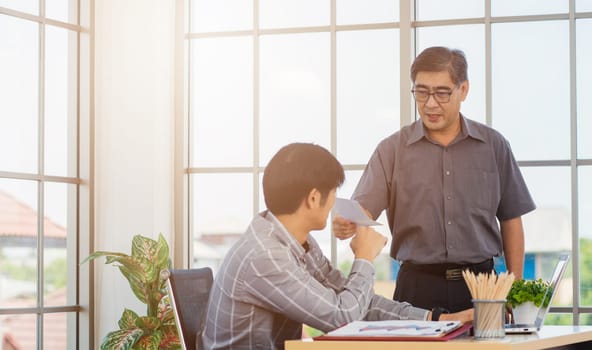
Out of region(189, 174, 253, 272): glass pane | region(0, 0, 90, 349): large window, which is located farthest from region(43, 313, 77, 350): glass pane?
region(189, 174, 253, 272): glass pane

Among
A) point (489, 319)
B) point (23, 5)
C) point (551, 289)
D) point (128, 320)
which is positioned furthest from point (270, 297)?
point (23, 5)

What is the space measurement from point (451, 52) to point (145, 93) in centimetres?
247

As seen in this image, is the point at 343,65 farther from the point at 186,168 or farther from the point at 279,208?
the point at 279,208

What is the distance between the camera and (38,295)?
5.50 meters

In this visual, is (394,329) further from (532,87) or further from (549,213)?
(532,87)

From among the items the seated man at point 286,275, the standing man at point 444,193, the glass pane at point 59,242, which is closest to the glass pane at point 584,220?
the standing man at point 444,193

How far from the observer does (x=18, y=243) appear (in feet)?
17.6

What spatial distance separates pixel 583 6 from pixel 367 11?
1115 millimetres

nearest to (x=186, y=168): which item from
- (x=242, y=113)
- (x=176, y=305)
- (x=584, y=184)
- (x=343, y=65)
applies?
(x=242, y=113)

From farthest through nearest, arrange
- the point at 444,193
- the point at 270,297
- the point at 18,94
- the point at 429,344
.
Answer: the point at 18,94
the point at 444,193
the point at 270,297
the point at 429,344

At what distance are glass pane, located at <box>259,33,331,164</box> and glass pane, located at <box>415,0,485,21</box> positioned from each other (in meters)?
0.55

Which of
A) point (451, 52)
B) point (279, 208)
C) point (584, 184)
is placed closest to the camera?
point (279, 208)

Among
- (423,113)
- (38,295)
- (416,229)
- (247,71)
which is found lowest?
Result: (38,295)

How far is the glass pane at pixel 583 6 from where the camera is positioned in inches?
204
